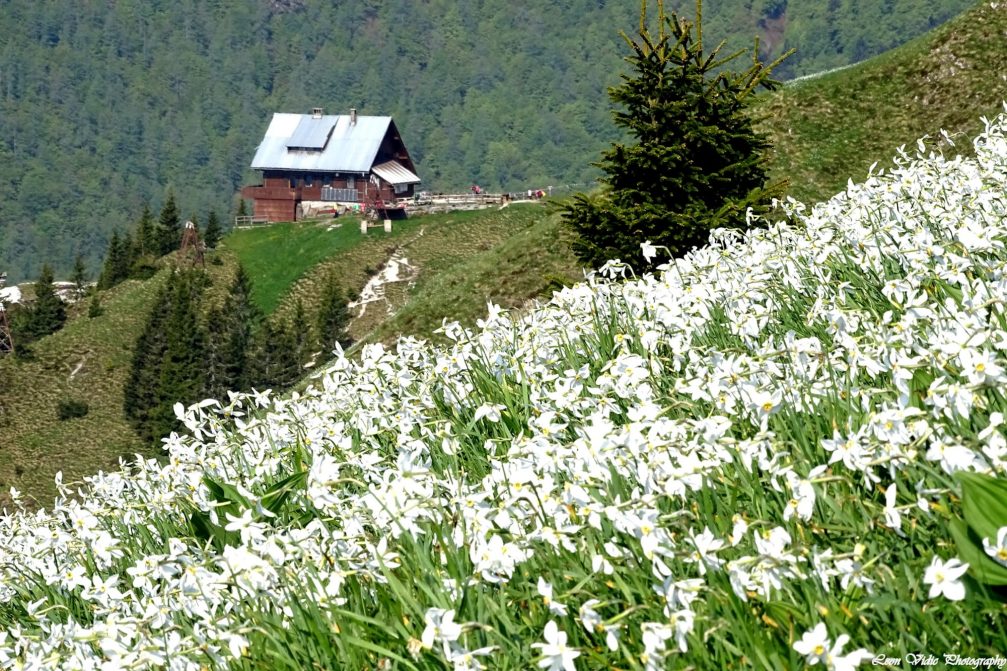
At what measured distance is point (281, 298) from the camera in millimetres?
85250

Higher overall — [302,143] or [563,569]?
[302,143]

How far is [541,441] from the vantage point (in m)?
5.53

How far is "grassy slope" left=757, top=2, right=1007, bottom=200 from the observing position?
35531 mm

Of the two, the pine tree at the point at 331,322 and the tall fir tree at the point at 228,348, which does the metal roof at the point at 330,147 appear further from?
the pine tree at the point at 331,322

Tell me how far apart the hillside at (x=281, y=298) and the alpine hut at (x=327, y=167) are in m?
18.3

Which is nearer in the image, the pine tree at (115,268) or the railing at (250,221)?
the pine tree at (115,268)

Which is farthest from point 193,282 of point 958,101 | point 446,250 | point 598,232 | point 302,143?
point 598,232

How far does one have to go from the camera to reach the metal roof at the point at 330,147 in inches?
4774

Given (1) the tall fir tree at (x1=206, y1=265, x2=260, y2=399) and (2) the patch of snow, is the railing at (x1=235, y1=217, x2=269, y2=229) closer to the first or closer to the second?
(2) the patch of snow

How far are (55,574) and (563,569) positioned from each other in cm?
456

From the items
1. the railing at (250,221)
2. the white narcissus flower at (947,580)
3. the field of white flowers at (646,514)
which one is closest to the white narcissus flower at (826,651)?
the field of white flowers at (646,514)

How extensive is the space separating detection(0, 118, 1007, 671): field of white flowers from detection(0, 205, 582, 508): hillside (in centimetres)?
2698

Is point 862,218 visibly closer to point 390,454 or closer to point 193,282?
point 390,454

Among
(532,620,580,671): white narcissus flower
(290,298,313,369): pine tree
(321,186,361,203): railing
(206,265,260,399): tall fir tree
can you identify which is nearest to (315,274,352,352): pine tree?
(290,298,313,369): pine tree
